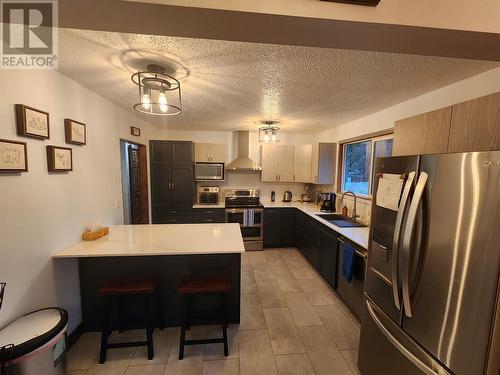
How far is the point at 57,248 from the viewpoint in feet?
6.04

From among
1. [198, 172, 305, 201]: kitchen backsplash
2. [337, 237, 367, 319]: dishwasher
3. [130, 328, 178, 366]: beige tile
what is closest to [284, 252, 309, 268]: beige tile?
[337, 237, 367, 319]: dishwasher

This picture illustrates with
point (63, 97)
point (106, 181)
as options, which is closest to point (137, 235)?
point (106, 181)

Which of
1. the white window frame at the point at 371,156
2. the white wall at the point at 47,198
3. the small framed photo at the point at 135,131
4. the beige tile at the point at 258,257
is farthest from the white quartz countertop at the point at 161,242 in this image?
the white window frame at the point at 371,156

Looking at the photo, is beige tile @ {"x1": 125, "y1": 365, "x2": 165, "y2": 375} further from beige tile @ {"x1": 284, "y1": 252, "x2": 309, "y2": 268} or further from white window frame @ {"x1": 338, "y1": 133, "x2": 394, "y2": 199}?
white window frame @ {"x1": 338, "y1": 133, "x2": 394, "y2": 199}

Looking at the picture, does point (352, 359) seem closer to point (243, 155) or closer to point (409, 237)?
point (409, 237)

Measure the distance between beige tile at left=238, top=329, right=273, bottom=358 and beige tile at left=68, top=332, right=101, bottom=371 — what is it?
127cm

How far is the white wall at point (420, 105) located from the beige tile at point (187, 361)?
265cm

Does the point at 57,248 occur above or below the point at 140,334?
above

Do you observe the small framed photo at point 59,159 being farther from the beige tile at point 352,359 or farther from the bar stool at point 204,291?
the beige tile at point 352,359

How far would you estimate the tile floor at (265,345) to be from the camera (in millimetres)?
1774

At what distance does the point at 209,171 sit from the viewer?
448 centimetres

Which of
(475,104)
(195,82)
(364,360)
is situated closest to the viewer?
(475,104)

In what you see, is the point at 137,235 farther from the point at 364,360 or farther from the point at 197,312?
the point at 364,360

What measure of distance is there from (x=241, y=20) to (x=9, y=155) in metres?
1.66
